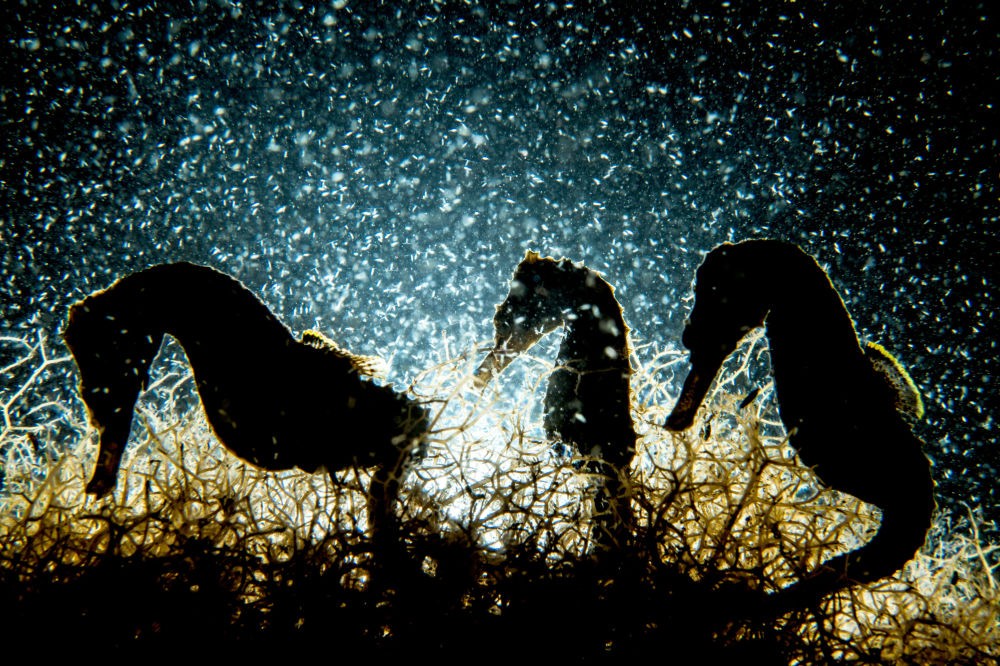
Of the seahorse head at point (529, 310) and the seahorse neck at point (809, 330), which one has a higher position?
the seahorse head at point (529, 310)

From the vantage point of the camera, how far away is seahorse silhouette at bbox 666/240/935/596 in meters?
1.04

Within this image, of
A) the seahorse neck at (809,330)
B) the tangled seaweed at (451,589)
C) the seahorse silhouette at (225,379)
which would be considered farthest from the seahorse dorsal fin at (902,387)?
the seahorse silhouette at (225,379)

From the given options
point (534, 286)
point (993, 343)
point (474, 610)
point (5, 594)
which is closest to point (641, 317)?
point (993, 343)

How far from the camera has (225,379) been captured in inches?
44.2

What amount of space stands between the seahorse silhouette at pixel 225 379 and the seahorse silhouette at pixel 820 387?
88 cm

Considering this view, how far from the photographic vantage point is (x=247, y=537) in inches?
40.8

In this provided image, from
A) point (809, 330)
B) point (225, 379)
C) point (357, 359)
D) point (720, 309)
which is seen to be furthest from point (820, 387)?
point (225, 379)

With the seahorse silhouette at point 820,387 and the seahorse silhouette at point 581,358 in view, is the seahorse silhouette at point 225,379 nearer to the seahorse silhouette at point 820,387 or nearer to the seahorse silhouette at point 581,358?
the seahorse silhouette at point 581,358

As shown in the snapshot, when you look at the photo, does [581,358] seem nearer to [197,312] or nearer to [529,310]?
[529,310]

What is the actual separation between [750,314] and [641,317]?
5.83 m

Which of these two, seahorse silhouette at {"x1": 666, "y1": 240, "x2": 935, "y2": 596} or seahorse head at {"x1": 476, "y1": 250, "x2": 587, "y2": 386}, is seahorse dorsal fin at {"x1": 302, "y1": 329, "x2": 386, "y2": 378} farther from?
seahorse silhouette at {"x1": 666, "y1": 240, "x2": 935, "y2": 596}

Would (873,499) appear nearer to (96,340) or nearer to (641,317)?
(96,340)

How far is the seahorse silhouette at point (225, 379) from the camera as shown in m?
1.11

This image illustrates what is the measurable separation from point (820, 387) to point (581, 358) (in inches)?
23.5
